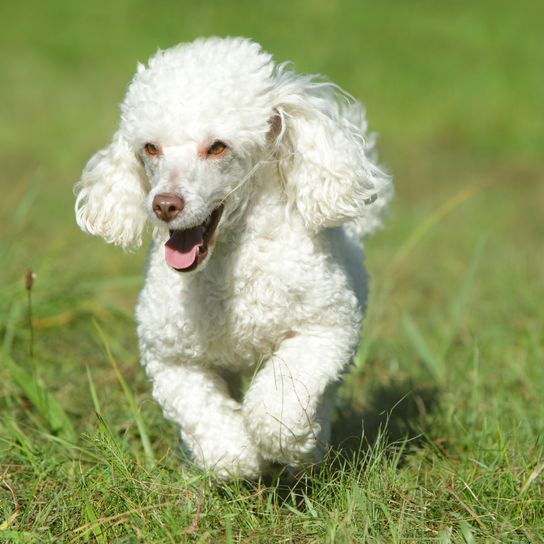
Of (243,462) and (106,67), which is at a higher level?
(106,67)

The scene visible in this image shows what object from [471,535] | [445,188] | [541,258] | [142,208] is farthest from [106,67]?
[471,535]

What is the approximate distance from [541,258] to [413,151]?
15.7ft

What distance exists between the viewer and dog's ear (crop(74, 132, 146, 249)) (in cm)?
379

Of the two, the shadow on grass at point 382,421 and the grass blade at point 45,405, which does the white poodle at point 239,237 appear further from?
the grass blade at point 45,405

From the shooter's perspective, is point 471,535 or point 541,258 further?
point 541,258

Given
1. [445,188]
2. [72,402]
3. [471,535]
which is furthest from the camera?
[445,188]

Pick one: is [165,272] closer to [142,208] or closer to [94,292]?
[142,208]

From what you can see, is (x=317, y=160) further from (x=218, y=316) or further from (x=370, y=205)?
(x=370, y=205)

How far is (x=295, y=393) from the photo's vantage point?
11.3 ft

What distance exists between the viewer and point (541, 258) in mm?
7441

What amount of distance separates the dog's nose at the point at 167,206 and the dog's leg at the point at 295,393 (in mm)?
667

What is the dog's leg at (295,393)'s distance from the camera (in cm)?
340

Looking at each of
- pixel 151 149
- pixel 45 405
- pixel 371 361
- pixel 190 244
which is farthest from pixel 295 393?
pixel 371 361

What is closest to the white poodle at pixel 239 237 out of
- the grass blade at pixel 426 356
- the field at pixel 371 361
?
the field at pixel 371 361
